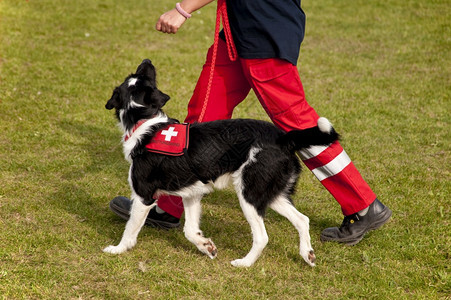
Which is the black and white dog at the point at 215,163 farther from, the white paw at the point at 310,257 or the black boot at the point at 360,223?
the black boot at the point at 360,223

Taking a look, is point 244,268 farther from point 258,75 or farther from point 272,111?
point 258,75

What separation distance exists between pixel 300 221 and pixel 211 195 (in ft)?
4.87

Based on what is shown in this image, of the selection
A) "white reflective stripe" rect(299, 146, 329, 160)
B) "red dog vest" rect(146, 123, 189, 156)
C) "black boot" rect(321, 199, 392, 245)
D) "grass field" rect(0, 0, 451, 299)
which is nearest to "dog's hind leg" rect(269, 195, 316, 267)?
"grass field" rect(0, 0, 451, 299)

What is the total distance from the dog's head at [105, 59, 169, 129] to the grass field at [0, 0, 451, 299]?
101 centimetres

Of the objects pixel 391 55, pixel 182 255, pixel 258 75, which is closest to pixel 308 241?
pixel 182 255

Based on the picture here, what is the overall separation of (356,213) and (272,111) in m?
1.06

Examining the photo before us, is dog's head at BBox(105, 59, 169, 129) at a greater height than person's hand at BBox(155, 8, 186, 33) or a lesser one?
lesser

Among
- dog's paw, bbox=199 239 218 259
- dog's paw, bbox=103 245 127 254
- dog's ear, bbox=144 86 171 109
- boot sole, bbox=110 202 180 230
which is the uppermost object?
dog's ear, bbox=144 86 171 109

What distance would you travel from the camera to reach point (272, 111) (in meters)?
3.84

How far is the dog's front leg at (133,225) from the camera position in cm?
388

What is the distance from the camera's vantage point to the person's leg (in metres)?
3.77

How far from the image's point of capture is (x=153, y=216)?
14.6 feet

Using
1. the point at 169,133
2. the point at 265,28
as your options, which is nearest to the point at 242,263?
the point at 169,133

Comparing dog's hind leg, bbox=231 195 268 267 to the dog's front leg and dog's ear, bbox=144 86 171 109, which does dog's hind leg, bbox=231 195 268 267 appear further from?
dog's ear, bbox=144 86 171 109
